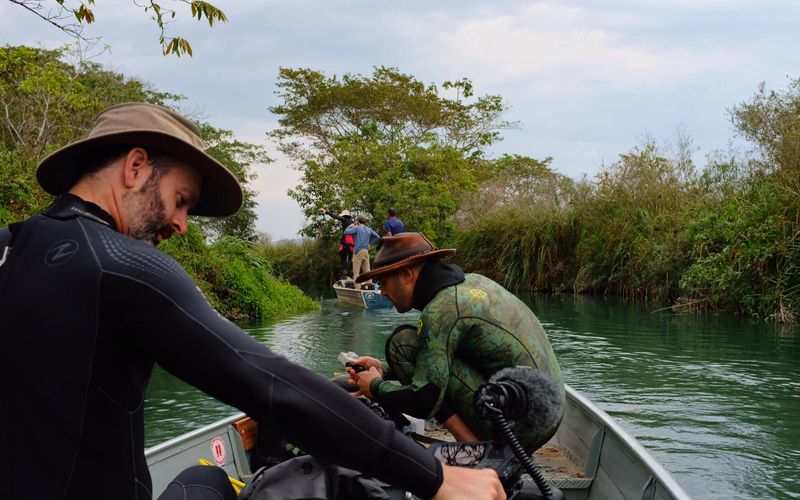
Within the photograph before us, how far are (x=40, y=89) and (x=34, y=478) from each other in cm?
1491

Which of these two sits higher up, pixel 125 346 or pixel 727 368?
pixel 125 346

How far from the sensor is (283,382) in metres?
1.32

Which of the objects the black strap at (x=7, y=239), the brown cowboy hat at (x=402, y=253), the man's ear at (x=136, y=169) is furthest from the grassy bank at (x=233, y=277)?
the man's ear at (x=136, y=169)

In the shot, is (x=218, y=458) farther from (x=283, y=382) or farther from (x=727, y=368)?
(x=727, y=368)

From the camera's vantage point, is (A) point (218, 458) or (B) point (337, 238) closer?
(A) point (218, 458)

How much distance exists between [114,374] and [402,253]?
8.88 ft

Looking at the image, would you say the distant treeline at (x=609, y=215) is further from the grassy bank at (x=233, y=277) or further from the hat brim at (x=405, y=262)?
the hat brim at (x=405, y=262)

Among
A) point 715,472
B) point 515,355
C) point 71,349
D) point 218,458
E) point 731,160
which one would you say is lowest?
point 715,472

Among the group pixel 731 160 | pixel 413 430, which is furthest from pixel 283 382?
pixel 731 160

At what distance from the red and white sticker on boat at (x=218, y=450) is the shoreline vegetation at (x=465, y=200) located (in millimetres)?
7810

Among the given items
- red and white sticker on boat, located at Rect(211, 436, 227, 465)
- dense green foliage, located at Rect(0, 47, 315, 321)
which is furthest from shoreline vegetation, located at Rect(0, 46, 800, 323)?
red and white sticker on boat, located at Rect(211, 436, 227, 465)

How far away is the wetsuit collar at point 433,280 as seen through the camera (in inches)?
155

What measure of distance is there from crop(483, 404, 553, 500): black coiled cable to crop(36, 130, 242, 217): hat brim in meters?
0.84

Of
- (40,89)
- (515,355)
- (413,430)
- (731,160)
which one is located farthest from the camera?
(731,160)
